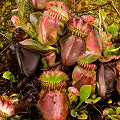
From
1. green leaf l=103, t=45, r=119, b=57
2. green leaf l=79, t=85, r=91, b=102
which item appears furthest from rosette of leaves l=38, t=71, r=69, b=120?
green leaf l=103, t=45, r=119, b=57

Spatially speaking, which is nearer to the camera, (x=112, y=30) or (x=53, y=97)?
(x=53, y=97)

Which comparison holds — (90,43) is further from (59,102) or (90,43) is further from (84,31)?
(59,102)

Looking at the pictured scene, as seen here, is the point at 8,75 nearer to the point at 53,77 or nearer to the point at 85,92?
the point at 53,77

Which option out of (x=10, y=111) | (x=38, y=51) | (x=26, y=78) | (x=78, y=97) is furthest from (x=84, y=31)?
(x=10, y=111)

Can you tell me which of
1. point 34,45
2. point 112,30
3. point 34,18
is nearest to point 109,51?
point 112,30

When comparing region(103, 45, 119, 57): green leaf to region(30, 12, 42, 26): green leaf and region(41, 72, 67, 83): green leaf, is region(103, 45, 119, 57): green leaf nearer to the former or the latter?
region(41, 72, 67, 83): green leaf

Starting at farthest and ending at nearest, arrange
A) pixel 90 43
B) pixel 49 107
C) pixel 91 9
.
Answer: pixel 91 9 → pixel 90 43 → pixel 49 107

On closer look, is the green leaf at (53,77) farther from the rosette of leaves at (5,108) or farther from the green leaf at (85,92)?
the rosette of leaves at (5,108)
